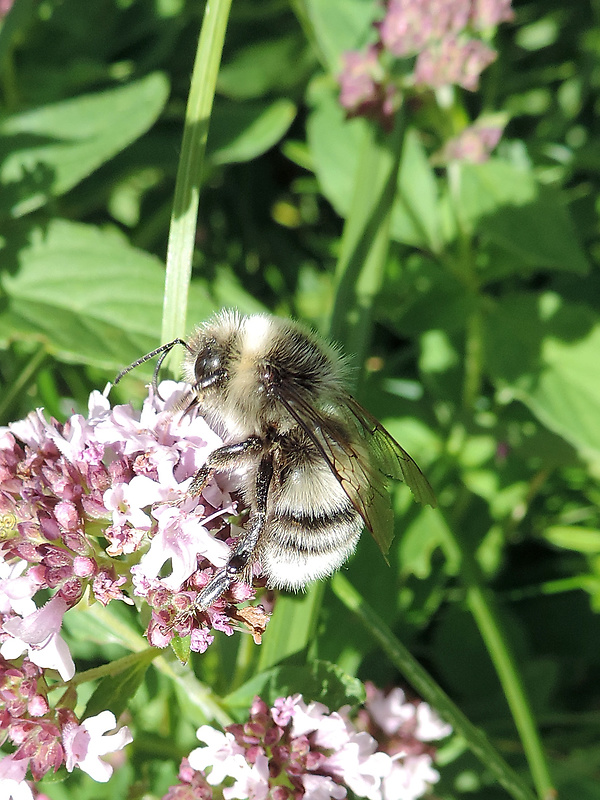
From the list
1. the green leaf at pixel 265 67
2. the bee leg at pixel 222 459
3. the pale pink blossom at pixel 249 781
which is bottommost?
the pale pink blossom at pixel 249 781

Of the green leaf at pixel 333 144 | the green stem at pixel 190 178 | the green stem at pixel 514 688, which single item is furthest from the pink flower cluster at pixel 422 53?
the green stem at pixel 514 688

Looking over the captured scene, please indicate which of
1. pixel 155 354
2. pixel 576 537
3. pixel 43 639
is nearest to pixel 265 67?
pixel 155 354

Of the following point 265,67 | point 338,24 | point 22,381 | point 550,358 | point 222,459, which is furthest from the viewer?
point 265,67

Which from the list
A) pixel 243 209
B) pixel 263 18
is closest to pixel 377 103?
pixel 243 209

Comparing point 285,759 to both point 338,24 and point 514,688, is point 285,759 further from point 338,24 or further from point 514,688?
point 338,24

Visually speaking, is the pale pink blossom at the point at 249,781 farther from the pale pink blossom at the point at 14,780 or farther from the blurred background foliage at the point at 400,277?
the blurred background foliage at the point at 400,277

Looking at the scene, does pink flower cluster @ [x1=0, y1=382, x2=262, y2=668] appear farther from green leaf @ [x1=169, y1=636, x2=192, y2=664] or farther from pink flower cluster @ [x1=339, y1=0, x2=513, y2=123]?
pink flower cluster @ [x1=339, y1=0, x2=513, y2=123]
